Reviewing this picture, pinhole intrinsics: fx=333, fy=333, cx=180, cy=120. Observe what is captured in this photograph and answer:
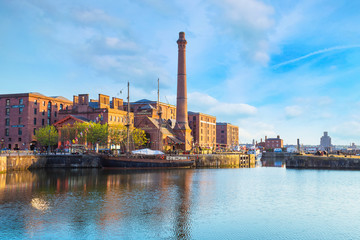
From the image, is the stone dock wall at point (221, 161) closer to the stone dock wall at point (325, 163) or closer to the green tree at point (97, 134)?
the stone dock wall at point (325, 163)

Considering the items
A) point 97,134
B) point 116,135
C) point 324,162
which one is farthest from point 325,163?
point 97,134

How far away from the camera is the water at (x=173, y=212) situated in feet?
78.3

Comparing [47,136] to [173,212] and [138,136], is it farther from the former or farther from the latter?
[173,212]

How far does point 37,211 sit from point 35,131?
2915 inches

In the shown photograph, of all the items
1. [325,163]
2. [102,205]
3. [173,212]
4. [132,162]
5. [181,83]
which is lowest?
[173,212]

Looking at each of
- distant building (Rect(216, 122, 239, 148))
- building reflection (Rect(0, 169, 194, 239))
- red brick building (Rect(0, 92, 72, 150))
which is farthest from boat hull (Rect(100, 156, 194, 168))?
distant building (Rect(216, 122, 239, 148))

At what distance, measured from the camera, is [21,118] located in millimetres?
97812

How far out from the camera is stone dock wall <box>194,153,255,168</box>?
90500 millimetres

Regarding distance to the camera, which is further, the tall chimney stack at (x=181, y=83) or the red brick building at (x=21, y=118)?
the tall chimney stack at (x=181, y=83)

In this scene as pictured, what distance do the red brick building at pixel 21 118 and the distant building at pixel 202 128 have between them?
67.0m

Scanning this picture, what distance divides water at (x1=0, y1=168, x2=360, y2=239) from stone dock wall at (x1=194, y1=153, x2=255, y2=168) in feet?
144

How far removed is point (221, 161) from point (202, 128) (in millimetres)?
59591

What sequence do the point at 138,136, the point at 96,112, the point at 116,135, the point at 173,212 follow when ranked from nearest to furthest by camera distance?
the point at 173,212 < the point at 116,135 < the point at 138,136 < the point at 96,112

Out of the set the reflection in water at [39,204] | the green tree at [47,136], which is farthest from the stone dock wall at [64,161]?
the reflection in water at [39,204]
